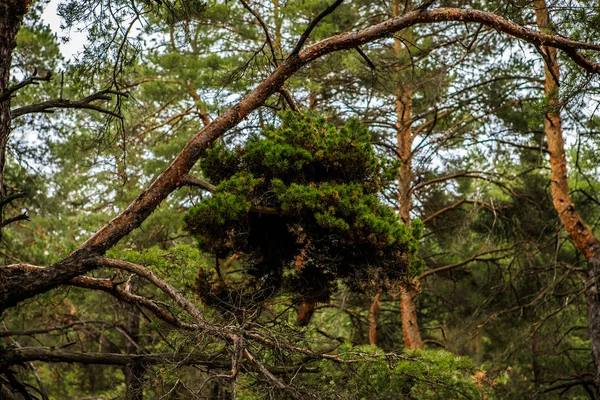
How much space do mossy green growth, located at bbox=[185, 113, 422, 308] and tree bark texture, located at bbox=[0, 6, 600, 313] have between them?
340 millimetres

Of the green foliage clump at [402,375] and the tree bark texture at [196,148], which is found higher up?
the tree bark texture at [196,148]

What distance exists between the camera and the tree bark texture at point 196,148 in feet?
17.9

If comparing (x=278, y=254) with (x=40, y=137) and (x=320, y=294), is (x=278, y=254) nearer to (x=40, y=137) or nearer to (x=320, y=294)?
(x=320, y=294)

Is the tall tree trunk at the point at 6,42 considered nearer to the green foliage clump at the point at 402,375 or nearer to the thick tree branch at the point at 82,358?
the thick tree branch at the point at 82,358

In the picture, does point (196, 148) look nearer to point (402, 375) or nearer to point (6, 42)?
point (6, 42)

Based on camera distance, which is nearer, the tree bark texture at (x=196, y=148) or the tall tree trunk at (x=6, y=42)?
the tree bark texture at (x=196, y=148)

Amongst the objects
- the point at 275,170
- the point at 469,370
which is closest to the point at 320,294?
the point at 275,170

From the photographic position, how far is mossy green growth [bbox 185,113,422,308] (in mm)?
5477

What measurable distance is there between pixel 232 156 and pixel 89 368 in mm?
10606

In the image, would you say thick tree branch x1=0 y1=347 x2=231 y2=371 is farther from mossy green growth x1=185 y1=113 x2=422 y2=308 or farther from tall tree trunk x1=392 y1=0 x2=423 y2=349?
tall tree trunk x1=392 y1=0 x2=423 y2=349

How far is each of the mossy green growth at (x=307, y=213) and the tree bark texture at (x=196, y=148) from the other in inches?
13.4

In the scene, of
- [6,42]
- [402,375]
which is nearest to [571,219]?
[402,375]

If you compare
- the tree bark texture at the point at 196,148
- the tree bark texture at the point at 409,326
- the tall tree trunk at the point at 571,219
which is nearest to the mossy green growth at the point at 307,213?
the tree bark texture at the point at 196,148

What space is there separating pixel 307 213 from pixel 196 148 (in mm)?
1154
